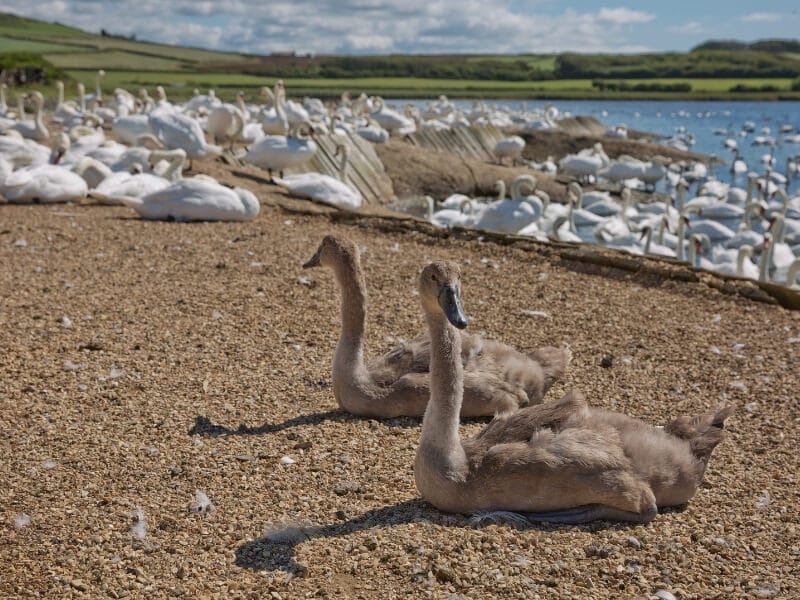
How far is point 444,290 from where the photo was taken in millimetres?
4660

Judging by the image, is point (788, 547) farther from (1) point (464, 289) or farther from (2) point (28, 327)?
(2) point (28, 327)

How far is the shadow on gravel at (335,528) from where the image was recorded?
4.36m

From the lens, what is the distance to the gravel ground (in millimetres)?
4312

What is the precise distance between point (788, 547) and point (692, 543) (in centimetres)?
48

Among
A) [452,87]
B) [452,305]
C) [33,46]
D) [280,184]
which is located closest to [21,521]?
[452,305]

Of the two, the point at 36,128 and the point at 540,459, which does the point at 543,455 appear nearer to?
the point at 540,459

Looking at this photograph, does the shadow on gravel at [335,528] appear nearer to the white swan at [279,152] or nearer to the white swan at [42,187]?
the white swan at [42,187]

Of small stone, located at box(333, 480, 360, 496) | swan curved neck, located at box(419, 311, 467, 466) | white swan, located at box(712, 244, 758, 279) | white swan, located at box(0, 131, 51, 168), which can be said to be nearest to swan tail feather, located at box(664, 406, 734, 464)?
swan curved neck, located at box(419, 311, 467, 466)

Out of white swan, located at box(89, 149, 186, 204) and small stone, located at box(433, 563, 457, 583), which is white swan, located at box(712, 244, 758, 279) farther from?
small stone, located at box(433, 563, 457, 583)

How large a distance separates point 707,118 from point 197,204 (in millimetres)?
76756

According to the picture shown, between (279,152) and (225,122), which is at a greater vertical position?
(225,122)

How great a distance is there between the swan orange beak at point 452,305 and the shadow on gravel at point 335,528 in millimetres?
1054

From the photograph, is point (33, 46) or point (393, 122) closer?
point (393, 122)

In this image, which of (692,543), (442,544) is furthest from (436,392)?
(692,543)
